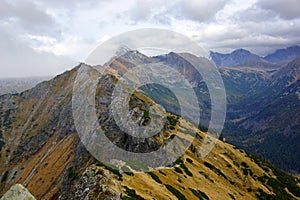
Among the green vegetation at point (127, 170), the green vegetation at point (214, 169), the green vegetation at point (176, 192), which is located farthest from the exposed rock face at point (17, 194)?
the green vegetation at point (214, 169)

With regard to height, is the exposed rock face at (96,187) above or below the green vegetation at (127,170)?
above

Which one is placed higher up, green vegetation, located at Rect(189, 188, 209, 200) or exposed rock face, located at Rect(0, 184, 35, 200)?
exposed rock face, located at Rect(0, 184, 35, 200)

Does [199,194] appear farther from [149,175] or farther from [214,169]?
[214,169]

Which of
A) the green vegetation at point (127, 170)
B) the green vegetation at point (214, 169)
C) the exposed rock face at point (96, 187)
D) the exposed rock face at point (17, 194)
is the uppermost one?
the exposed rock face at point (17, 194)

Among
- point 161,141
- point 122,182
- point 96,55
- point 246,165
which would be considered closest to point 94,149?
point 161,141

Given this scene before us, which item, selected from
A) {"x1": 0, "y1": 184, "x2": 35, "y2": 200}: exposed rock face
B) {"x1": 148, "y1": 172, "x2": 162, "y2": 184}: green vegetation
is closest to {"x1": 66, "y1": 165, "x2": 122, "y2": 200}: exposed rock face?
{"x1": 0, "y1": 184, "x2": 35, "y2": 200}: exposed rock face

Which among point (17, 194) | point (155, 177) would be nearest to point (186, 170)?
point (155, 177)

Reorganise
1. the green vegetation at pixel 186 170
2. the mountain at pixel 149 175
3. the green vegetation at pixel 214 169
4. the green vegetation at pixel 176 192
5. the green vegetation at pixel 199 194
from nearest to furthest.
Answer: the mountain at pixel 149 175, the green vegetation at pixel 176 192, the green vegetation at pixel 199 194, the green vegetation at pixel 186 170, the green vegetation at pixel 214 169

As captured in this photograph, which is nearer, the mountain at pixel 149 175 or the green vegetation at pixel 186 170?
the mountain at pixel 149 175

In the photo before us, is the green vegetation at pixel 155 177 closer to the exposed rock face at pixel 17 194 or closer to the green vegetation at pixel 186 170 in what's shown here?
the green vegetation at pixel 186 170

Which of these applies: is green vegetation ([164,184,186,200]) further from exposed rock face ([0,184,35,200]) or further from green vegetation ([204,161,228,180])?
green vegetation ([204,161,228,180])

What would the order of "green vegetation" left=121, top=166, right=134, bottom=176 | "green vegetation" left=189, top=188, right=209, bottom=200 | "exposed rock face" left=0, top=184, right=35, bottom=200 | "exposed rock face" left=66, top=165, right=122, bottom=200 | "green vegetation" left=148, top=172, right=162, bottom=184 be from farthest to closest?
"green vegetation" left=189, top=188, right=209, bottom=200
"green vegetation" left=148, top=172, right=162, bottom=184
"green vegetation" left=121, top=166, right=134, bottom=176
"exposed rock face" left=66, top=165, right=122, bottom=200
"exposed rock face" left=0, top=184, right=35, bottom=200

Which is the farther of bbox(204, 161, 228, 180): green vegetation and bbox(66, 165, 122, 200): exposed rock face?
bbox(204, 161, 228, 180): green vegetation

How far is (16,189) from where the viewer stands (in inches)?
1422
